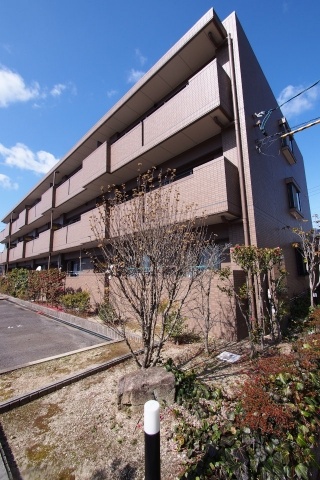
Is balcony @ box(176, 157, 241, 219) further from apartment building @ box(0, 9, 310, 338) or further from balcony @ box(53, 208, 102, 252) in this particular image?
balcony @ box(53, 208, 102, 252)

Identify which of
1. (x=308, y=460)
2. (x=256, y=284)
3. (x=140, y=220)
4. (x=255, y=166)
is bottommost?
(x=308, y=460)

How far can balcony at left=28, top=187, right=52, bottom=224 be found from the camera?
19502 millimetres

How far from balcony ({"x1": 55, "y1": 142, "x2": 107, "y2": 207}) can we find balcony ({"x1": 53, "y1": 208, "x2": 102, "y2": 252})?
2.06 metres

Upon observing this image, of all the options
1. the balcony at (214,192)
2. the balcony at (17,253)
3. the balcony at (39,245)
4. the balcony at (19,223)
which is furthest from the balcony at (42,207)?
the balcony at (214,192)

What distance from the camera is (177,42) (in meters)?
9.38

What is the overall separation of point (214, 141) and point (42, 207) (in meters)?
16.9

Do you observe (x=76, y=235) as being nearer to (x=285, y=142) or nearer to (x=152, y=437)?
(x=285, y=142)

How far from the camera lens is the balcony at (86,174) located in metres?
12.9

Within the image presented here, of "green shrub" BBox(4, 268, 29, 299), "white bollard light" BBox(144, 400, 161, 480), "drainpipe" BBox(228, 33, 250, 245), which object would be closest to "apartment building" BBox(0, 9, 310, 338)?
"drainpipe" BBox(228, 33, 250, 245)

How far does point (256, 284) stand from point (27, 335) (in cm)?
820

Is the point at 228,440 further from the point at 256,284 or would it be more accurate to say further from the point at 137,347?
the point at 256,284

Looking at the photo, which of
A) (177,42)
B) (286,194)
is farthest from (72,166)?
(286,194)

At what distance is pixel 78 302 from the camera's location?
→ 11703 mm

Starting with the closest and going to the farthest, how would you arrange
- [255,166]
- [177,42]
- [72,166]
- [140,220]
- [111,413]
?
1. [111,413]
2. [140,220]
3. [255,166]
4. [177,42]
5. [72,166]
